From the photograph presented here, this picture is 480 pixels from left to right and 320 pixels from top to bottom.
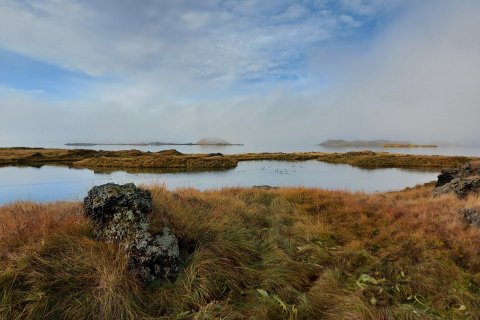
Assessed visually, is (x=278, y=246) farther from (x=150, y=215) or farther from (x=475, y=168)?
(x=475, y=168)

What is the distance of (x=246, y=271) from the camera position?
6.58 meters

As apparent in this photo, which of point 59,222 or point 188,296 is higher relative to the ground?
point 59,222

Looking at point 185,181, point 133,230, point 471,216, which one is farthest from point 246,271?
point 185,181

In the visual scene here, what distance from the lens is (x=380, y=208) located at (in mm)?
11305

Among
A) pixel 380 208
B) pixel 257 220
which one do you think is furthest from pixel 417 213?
pixel 257 220

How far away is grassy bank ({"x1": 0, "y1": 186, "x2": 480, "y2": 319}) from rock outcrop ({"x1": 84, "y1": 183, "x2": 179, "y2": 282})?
0.72ft

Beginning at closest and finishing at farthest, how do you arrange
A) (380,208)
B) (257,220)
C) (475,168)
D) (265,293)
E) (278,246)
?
(265,293) → (278,246) → (257,220) → (380,208) → (475,168)

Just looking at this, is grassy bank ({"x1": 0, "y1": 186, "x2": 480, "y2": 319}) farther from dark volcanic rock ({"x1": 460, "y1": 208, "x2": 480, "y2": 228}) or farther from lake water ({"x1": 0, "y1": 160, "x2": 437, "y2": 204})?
lake water ({"x1": 0, "y1": 160, "x2": 437, "y2": 204})

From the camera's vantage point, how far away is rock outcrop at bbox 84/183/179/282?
237 inches

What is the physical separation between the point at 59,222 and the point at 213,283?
3.44 meters

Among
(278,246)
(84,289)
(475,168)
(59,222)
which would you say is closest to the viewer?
(84,289)

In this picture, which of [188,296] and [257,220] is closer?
[188,296]

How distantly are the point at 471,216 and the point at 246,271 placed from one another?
22.3ft

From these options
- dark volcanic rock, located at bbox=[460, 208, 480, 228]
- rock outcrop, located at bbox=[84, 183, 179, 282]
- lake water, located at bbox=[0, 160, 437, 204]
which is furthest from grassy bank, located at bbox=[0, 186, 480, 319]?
lake water, located at bbox=[0, 160, 437, 204]
